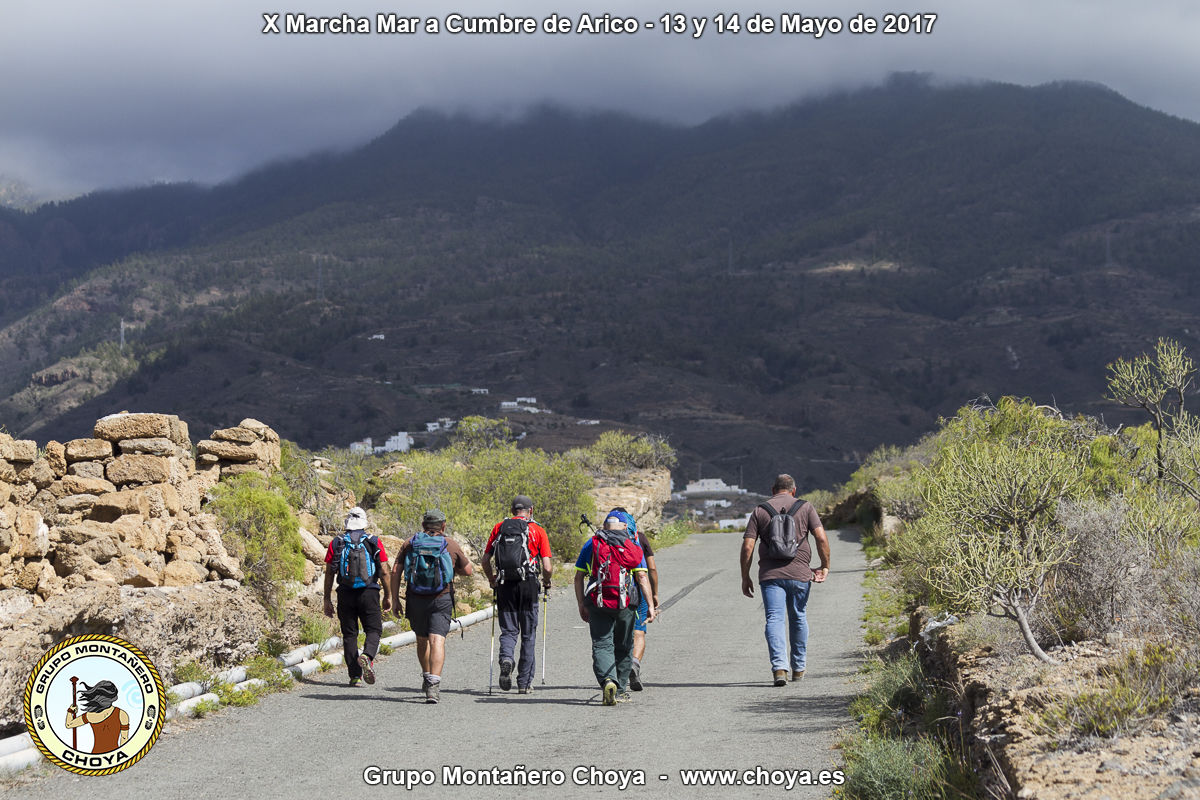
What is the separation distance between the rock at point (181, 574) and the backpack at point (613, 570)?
4.00 m

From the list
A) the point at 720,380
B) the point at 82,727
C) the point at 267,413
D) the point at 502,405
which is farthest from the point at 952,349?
the point at 82,727

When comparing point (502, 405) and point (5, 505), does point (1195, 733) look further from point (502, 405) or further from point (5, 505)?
point (502, 405)

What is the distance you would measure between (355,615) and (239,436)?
618cm

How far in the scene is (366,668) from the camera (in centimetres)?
1033

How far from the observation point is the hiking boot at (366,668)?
10.3 metres

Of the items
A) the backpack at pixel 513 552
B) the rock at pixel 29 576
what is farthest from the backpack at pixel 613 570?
the rock at pixel 29 576

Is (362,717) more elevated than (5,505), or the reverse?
(5,505)

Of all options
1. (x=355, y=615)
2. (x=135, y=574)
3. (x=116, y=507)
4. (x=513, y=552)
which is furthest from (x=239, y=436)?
(x=513, y=552)

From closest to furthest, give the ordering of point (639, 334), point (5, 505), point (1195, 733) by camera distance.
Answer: point (1195, 733), point (5, 505), point (639, 334)

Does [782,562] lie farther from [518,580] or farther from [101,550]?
[101,550]

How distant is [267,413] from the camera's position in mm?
81812

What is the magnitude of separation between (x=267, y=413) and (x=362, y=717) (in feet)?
249

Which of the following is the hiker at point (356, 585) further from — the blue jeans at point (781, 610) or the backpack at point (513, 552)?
the blue jeans at point (781, 610)

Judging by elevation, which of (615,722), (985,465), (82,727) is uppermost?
(985,465)
